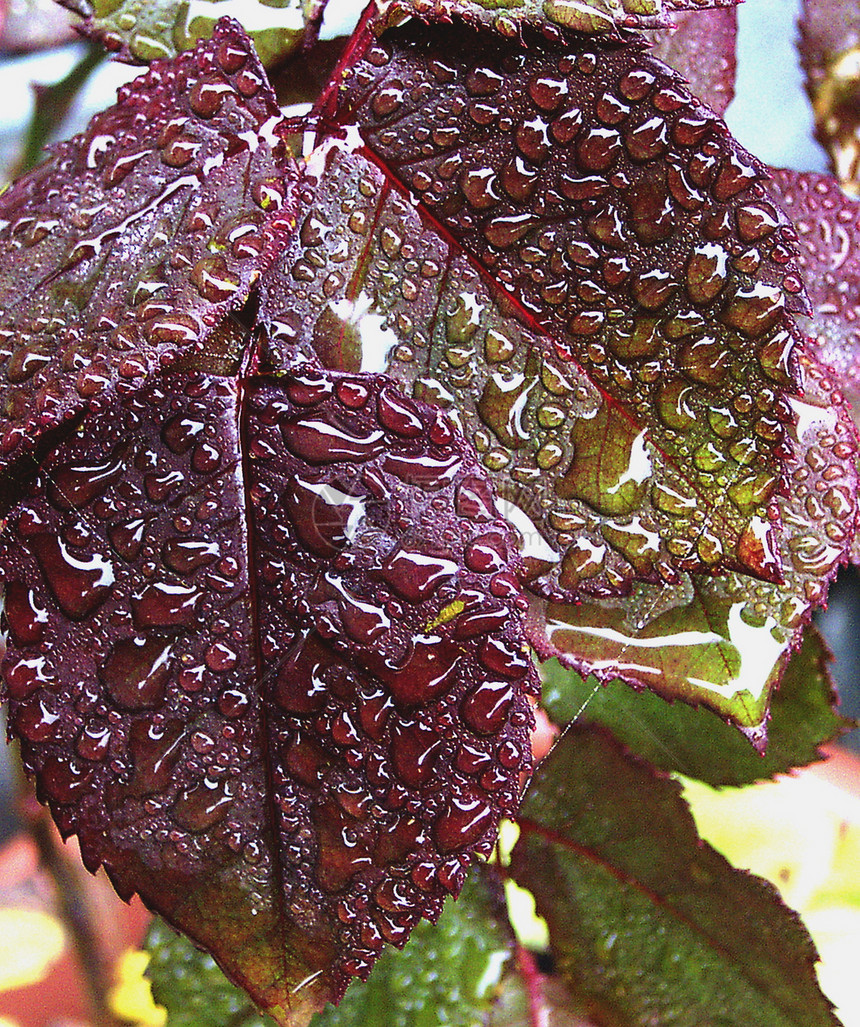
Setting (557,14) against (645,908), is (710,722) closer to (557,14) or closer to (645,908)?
(645,908)

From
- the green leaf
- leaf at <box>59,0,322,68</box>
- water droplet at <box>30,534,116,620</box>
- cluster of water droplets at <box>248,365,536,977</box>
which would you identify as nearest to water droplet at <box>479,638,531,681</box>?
cluster of water droplets at <box>248,365,536,977</box>

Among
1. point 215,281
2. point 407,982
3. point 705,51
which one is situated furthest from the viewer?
point 407,982

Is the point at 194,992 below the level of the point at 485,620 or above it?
below

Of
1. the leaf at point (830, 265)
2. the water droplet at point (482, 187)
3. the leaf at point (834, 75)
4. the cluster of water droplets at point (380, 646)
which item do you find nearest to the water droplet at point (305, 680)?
the cluster of water droplets at point (380, 646)

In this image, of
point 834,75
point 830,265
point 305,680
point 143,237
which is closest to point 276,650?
point 305,680

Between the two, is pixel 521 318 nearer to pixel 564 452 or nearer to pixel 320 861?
pixel 564 452

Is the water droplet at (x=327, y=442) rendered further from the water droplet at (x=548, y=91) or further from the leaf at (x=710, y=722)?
the leaf at (x=710, y=722)

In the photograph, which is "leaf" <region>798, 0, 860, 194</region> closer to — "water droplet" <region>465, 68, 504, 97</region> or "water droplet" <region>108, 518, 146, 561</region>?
"water droplet" <region>465, 68, 504, 97</region>
